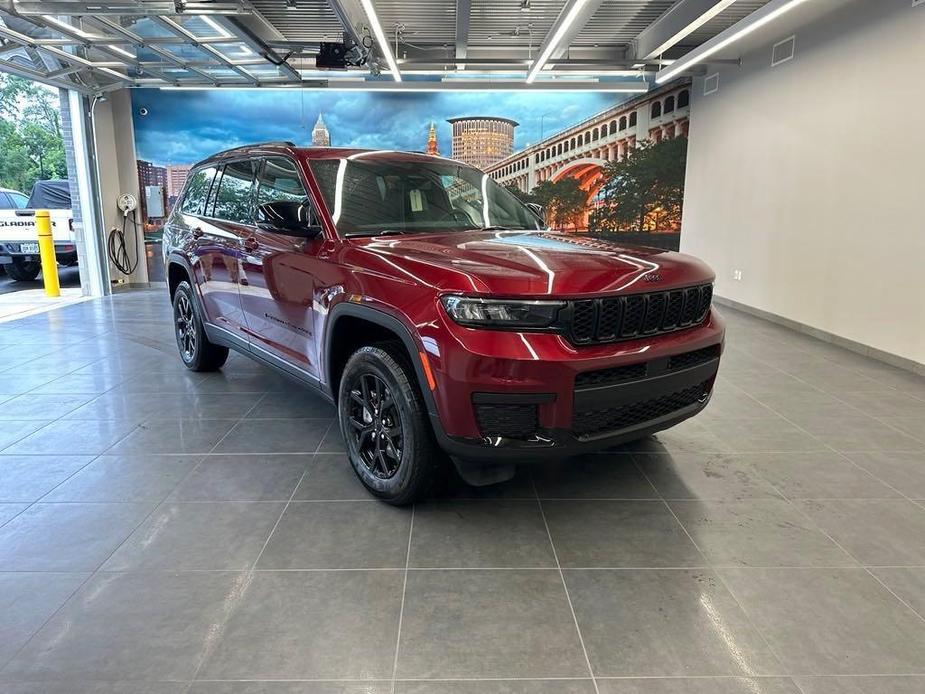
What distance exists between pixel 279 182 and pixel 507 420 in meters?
2.10

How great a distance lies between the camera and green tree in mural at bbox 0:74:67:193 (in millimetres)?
20969

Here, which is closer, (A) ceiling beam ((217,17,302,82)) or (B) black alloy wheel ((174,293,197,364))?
(B) black alloy wheel ((174,293,197,364))

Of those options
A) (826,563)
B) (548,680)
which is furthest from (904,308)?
(548,680)

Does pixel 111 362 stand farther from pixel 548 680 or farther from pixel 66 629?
pixel 548 680

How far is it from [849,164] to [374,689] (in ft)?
22.1

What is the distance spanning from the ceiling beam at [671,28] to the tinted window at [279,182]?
5.21 meters

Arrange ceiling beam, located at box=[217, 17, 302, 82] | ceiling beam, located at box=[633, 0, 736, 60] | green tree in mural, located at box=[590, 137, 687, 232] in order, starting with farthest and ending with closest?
green tree in mural, located at box=[590, 137, 687, 232], ceiling beam, located at box=[633, 0, 736, 60], ceiling beam, located at box=[217, 17, 302, 82]

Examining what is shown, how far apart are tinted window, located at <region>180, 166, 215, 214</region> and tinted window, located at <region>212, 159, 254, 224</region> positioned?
0.91 ft

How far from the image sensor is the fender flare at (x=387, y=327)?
7.61ft

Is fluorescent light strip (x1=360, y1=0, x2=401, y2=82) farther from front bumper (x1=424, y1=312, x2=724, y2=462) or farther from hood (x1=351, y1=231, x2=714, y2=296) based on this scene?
front bumper (x1=424, y1=312, x2=724, y2=462)

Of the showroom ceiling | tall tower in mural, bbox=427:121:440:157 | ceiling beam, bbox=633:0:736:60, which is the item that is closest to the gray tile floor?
the showroom ceiling

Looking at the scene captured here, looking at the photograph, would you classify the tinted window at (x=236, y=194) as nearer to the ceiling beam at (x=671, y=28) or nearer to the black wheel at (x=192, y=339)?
the black wheel at (x=192, y=339)

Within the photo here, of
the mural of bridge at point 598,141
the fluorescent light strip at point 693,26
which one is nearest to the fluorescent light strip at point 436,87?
the mural of bridge at point 598,141

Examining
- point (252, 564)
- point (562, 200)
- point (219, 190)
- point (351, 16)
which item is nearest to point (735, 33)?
point (351, 16)
